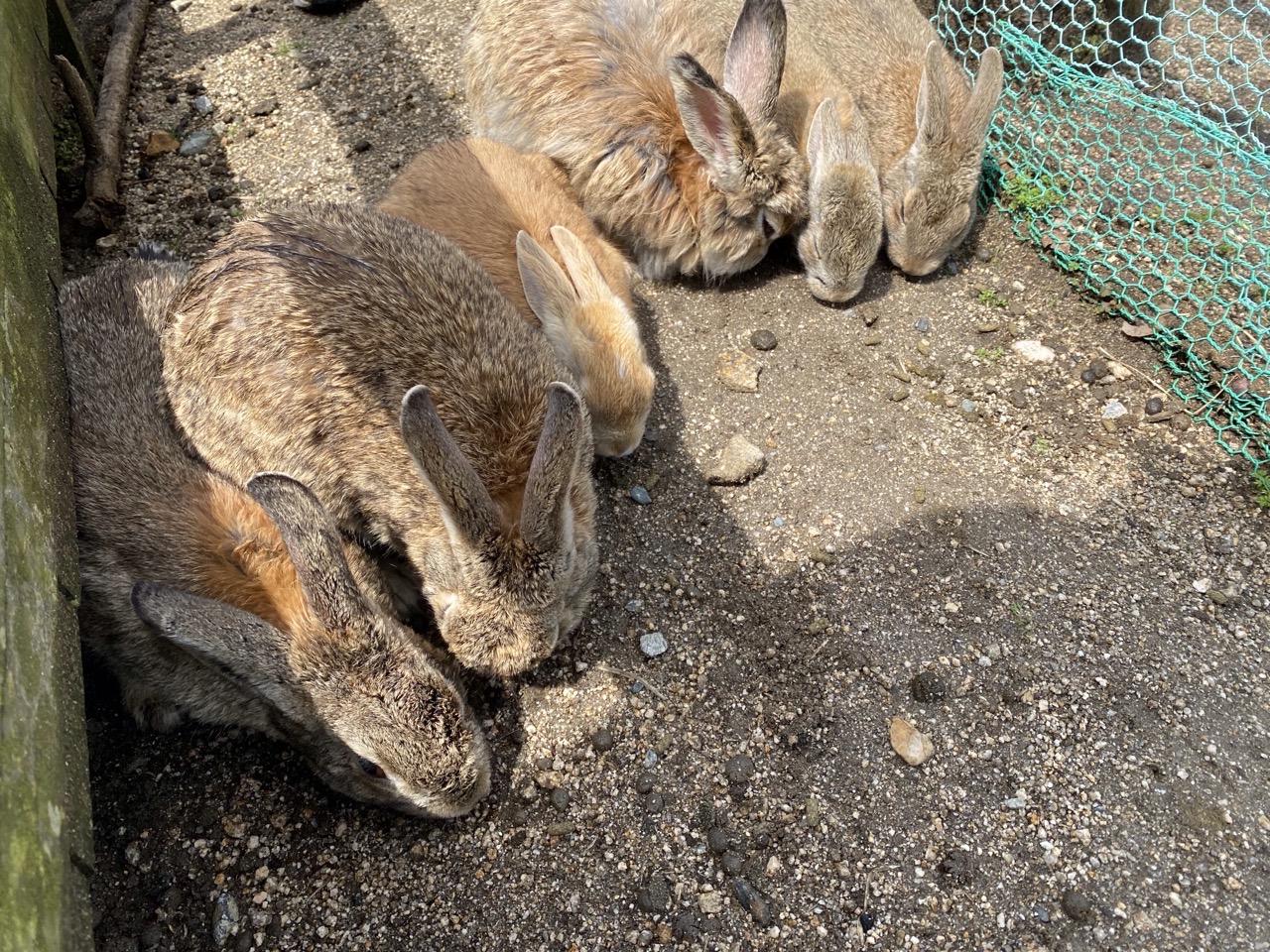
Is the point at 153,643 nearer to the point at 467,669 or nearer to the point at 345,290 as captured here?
the point at 467,669

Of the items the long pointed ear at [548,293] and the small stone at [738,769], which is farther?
the long pointed ear at [548,293]

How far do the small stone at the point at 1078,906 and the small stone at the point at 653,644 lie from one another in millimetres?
1603

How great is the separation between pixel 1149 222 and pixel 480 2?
13.4 ft

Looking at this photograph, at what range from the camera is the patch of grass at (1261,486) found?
150 inches

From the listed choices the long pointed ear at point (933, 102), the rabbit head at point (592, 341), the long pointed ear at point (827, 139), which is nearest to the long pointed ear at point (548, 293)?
the rabbit head at point (592, 341)

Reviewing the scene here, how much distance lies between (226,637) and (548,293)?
198 cm

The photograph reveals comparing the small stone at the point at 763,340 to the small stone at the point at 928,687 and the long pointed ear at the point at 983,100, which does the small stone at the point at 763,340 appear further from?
the small stone at the point at 928,687

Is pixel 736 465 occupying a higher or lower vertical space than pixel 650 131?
lower

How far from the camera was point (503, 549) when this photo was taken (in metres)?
2.92

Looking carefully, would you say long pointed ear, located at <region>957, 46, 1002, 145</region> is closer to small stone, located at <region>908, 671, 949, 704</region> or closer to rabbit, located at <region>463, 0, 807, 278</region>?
rabbit, located at <region>463, 0, 807, 278</region>

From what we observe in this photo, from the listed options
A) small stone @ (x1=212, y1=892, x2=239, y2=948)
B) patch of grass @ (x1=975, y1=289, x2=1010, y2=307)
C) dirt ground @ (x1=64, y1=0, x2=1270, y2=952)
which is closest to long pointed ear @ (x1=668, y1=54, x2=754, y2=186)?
dirt ground @ (x1=64, y1=0, x2=1270, y2=952)

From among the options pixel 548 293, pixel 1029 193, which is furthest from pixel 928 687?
pixel 1029 193

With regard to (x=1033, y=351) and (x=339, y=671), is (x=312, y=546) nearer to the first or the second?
(x=339, y=671)

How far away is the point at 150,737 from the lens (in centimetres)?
331
